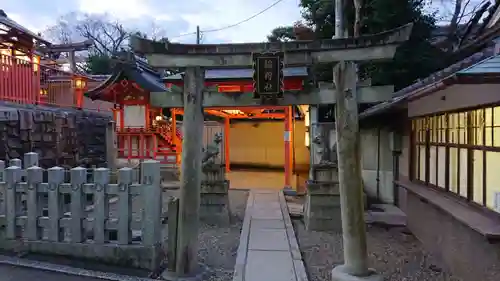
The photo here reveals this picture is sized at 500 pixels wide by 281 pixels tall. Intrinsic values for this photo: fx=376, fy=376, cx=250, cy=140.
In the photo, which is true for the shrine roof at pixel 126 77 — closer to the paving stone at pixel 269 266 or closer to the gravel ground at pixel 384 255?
the gravel ground at pixel 384 255

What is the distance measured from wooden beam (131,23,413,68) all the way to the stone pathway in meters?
3.11

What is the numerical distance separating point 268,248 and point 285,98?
301cm

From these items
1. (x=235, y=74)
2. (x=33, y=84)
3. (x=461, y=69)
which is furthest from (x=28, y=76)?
(x=461, y=69)

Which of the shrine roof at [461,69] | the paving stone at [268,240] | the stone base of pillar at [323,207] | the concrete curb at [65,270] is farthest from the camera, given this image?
the stone base of pillar at [323,207]

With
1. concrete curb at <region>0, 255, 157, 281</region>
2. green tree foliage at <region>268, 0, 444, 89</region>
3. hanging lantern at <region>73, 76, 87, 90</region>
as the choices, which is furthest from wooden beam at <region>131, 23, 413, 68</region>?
hanging lantern at <region>73, 76, 87, 90</region>

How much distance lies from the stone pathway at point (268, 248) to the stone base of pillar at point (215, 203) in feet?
1.95

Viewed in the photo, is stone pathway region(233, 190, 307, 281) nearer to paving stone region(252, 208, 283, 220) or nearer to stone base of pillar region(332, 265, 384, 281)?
paving stone region(252, 208, 283, 220)

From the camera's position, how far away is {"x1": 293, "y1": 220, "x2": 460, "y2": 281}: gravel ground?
19.2 feet

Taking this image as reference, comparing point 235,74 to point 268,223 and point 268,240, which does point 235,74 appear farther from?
point 268,240

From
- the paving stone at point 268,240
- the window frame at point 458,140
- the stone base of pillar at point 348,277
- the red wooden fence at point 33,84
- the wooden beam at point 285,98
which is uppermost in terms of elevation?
the red wooden fence at point 33,84

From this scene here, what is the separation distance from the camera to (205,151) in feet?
33.1

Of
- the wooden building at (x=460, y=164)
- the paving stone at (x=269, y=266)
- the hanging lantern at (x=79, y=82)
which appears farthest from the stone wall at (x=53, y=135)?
the wooden building at (x=460, y=164)

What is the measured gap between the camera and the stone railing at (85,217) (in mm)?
5605

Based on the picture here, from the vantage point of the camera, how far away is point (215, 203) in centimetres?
934
